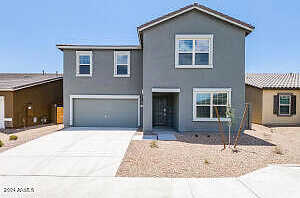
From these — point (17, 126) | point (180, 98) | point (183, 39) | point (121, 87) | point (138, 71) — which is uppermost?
point (183, 39)

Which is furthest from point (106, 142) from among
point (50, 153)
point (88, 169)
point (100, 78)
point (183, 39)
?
point (183, 39)

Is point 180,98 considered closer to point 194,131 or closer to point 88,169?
point 194,131

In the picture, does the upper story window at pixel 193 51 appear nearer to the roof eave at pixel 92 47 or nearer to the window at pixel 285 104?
the roof eave at pixel 92 47

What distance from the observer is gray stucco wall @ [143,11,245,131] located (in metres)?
9.86

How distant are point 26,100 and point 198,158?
43.1ft

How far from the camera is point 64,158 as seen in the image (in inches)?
224

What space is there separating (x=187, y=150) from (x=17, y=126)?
39.9 ft

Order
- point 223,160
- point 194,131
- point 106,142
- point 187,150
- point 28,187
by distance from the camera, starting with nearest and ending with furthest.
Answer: point 28,187
point 223,160
point 187,150
point 106,142
point 194,131

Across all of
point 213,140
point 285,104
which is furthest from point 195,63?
point 285,104

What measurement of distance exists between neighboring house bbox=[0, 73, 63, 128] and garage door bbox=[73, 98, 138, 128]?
11.9ft

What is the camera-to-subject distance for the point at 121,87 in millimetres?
12469

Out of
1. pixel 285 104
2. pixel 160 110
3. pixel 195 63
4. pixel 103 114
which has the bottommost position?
pixel 103 114

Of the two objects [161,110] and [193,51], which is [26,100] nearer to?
[161,110]

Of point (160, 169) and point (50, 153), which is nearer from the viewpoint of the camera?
point (160, 169)
